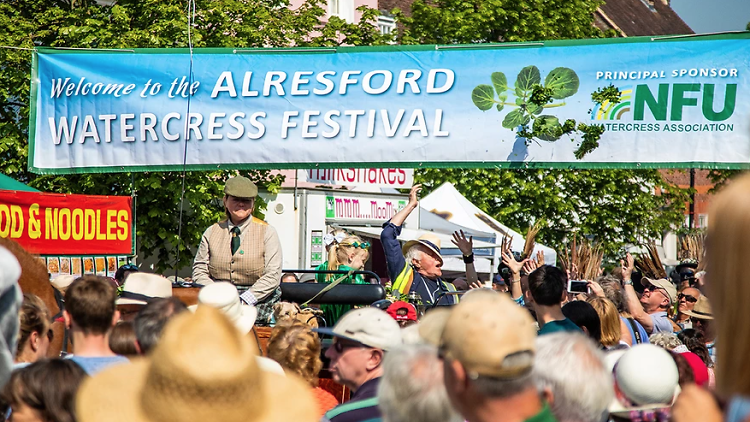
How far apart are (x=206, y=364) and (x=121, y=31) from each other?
17.0m

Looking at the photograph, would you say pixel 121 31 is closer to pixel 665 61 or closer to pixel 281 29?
pixel 281 29

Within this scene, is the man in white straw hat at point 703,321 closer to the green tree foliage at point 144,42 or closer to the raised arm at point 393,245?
the raised arm at point 393,245

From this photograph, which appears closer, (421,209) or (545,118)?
(545,118)

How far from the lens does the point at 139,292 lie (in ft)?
18.7

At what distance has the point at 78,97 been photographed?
9.73m

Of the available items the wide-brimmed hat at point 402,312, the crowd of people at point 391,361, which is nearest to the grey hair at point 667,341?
the crowd of people at point 391,361

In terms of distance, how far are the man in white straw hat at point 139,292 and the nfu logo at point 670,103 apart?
4.93m

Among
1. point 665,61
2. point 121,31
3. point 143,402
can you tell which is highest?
point 121,31

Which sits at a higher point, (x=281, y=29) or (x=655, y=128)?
(x=281, y=29)

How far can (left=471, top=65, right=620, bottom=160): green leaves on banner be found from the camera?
905 cm

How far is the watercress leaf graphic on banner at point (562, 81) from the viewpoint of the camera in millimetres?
9094

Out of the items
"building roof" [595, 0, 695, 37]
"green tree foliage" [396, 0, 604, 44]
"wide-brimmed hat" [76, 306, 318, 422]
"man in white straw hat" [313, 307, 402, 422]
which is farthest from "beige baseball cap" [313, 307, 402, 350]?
"building roof" [595, 0, 695, 37]

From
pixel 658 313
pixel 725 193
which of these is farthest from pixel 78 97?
A: pixel 725 193

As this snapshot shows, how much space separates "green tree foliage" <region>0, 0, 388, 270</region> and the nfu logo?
33.8 feet
